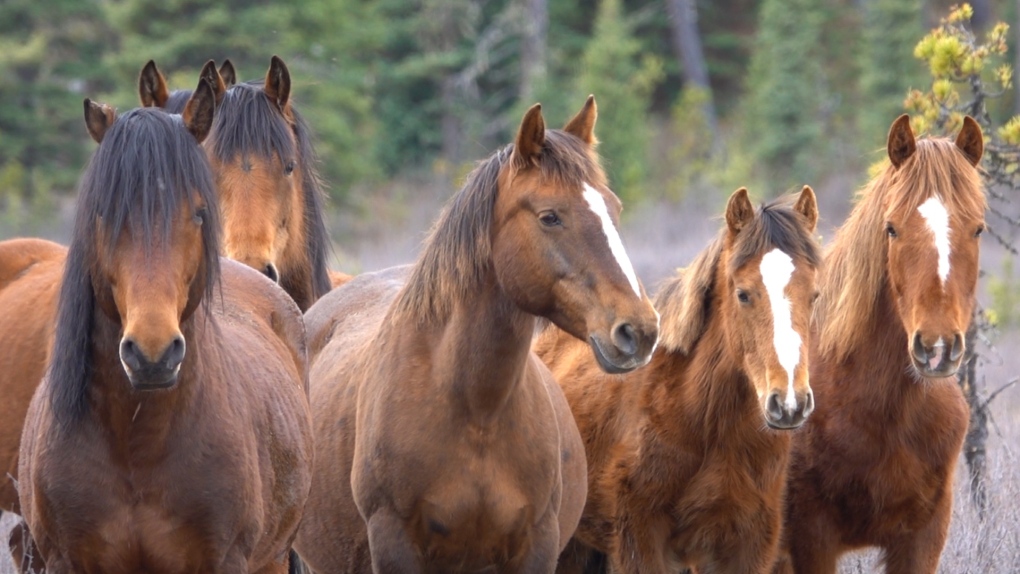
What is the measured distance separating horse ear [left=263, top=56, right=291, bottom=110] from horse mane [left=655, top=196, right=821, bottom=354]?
2.13 meters

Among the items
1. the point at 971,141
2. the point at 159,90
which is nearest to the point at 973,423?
the point at 971,141

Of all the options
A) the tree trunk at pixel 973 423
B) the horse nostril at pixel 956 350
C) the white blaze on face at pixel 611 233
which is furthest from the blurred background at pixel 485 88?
the white blaze on face at pixel 611 233

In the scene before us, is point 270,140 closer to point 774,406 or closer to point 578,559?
point 578,559

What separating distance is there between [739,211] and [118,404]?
2.69m

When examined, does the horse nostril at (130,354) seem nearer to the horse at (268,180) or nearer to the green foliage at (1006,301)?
the horse at (268,180)

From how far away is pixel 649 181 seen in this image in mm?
27406

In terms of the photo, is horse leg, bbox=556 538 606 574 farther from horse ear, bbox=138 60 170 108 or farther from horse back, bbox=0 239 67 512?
horse ear, bbox=138 60 170 108

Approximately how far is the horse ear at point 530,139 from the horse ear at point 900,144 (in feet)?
6.24

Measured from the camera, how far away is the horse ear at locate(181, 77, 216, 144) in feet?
14.4

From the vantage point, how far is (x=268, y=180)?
6.64 meters

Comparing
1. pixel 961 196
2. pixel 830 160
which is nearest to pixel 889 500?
pixel 961 196

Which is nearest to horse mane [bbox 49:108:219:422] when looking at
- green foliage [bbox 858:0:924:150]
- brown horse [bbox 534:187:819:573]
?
brown horse [bbox 534:187:819:573]

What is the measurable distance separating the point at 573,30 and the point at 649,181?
549 cm

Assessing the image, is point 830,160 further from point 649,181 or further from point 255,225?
point 255,225
